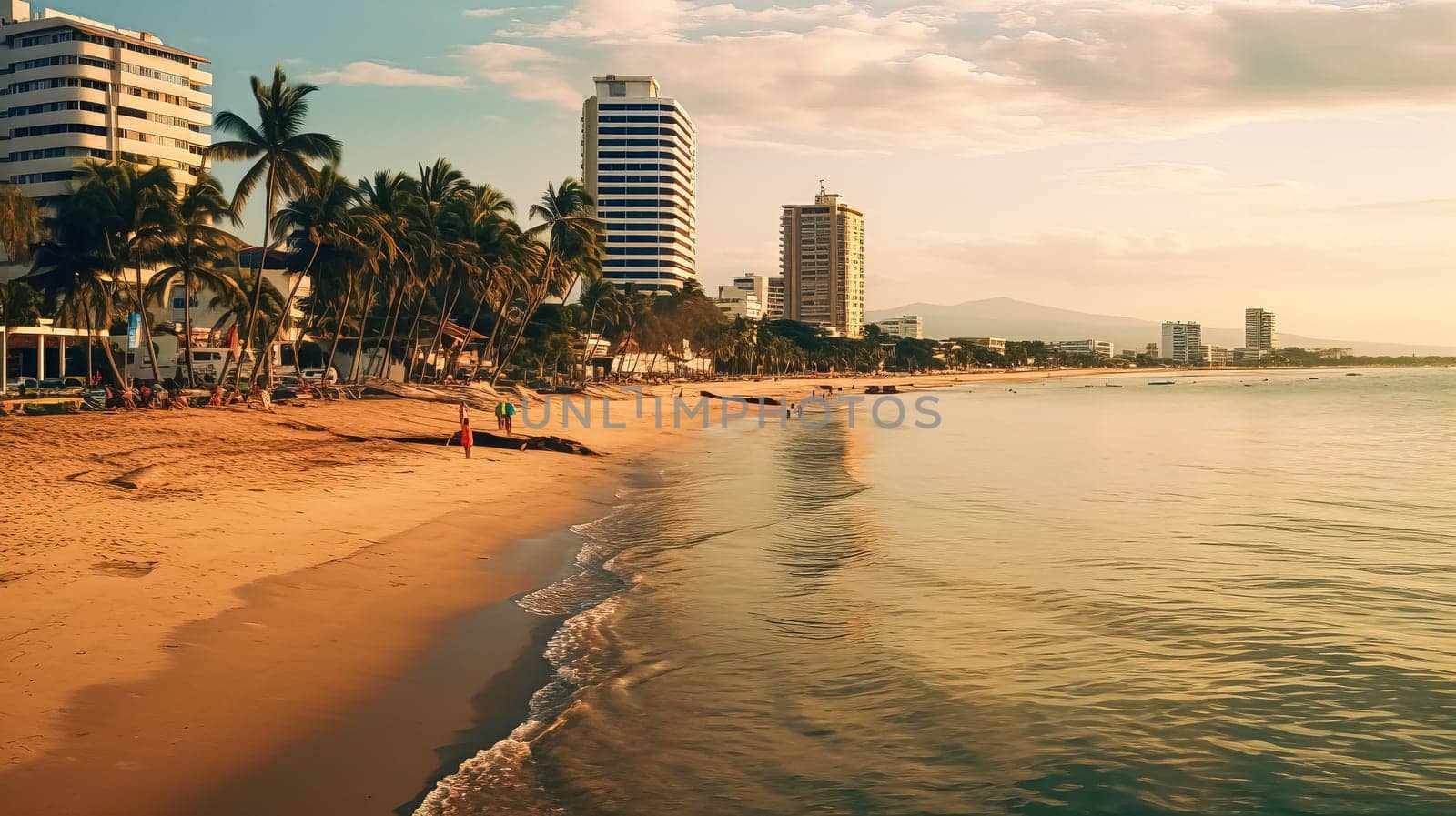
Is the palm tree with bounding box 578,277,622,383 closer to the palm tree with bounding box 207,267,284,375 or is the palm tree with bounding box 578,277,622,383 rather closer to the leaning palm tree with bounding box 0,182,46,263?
the palm tree with bounding box 207,267,284,375

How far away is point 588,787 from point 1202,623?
315 inches

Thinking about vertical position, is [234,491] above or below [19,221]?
below

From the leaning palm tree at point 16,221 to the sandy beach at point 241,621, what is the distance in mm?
14016

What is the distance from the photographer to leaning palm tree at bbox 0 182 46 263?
32000mm

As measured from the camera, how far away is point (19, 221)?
32.7 metres

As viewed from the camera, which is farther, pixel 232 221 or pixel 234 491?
pixel 232 221

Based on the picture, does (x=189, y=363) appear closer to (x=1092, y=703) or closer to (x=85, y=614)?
(x=85, y=614)

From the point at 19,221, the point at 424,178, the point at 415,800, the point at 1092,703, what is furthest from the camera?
the point at 424,178

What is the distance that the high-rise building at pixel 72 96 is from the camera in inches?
3863

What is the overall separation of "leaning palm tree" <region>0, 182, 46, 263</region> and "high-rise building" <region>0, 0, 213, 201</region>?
72.4 m

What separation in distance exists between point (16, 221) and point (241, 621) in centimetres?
3003

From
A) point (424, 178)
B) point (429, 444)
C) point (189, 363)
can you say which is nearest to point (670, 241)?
point (424, 178)

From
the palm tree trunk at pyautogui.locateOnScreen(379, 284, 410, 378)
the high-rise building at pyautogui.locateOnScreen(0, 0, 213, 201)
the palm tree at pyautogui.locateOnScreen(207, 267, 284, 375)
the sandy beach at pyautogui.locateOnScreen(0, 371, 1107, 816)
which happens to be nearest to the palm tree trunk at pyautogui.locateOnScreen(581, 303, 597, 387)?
the palm tree trunk at pyautogui.locateOnScreen(379, 284, 410, 378)

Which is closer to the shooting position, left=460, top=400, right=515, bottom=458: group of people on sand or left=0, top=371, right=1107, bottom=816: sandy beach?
left=0, top=371, right=1107, bottom=816: sandy beach
